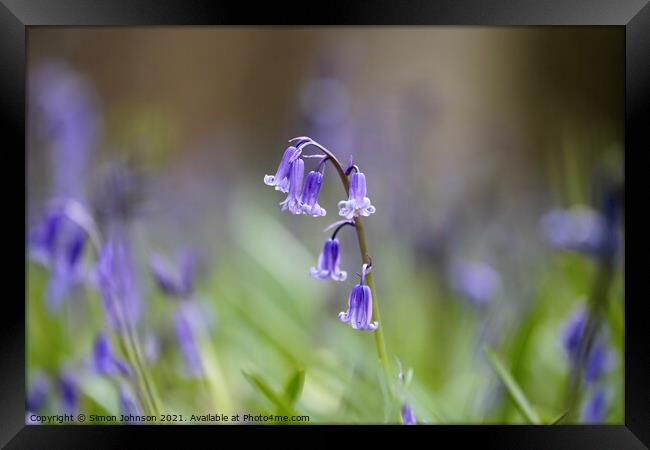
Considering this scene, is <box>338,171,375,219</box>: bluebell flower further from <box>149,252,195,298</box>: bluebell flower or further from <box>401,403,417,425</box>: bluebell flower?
<box>149,252,195,298</box>: bluebell flower

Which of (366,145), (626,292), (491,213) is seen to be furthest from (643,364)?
(366,145)

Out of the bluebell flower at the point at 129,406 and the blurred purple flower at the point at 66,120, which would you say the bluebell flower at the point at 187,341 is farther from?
the blurred purple flower at the point at 66,120

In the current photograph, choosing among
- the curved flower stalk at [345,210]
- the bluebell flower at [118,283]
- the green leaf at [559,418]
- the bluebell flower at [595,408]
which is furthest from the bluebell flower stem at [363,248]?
the bluebell flower at [118,283]

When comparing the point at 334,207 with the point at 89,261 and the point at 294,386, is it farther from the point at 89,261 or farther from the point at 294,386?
the point at 294,386

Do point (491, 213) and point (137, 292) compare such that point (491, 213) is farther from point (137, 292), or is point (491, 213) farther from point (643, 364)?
point (137, 292)

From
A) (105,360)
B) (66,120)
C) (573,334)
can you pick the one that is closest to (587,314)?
(573,334)
